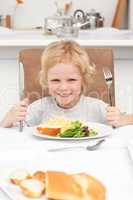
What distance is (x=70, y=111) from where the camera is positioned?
1.82 m

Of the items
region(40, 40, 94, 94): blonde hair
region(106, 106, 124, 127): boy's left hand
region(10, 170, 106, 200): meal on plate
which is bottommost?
region(106, 106, 124, 127): boy's left hand

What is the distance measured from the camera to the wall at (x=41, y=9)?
393 cm

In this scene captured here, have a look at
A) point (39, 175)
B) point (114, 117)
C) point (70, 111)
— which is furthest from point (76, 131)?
point (70, 111)

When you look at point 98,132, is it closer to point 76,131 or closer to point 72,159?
point 76,131

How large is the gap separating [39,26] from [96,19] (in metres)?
0.48

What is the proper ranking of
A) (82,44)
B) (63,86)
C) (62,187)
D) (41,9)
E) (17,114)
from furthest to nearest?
1. (41,9)
2. (82,44)
3. (63,86)
4. (17,114)
5. (62,187)

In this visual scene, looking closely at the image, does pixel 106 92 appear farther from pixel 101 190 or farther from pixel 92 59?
pixel 101 190

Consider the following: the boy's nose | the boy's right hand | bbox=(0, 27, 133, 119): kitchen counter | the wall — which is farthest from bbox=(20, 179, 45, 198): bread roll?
the wall

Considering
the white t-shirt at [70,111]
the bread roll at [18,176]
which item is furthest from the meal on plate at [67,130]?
the white t-shirt at [70,111]

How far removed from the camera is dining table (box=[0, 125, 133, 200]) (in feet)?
2.82

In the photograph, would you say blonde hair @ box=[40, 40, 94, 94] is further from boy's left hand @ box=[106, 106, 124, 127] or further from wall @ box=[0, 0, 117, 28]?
wall @ box=[0, 0, 117, 28]

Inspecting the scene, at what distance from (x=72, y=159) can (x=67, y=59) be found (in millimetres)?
788

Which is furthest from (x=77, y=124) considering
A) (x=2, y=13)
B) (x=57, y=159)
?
(x=2, y=13)

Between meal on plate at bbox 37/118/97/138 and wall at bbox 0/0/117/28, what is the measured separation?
2.72 m
